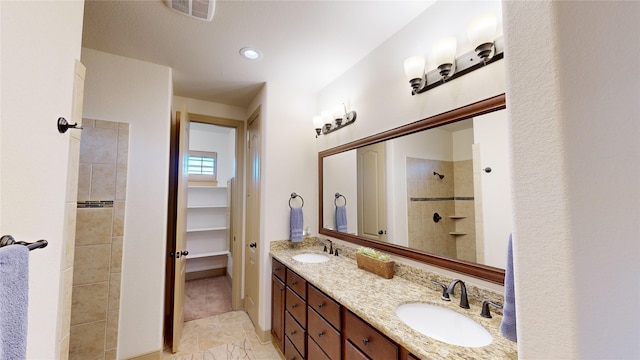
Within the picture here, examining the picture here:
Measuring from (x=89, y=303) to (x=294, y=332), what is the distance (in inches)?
61.7

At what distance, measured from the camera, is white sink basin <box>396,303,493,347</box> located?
39.9 inches

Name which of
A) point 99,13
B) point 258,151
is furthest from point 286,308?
point 99,13

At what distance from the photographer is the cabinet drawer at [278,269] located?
2010 mm

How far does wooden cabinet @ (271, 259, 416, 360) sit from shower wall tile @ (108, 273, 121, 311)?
122cm

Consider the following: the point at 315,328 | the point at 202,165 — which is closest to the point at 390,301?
the point at 315,328

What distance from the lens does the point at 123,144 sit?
195 centimetres

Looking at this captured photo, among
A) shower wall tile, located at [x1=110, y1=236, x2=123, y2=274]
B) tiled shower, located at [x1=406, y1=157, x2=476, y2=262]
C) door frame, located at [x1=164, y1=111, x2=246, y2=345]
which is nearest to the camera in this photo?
tiled shower, located at [x1=406, y1=157, x2=476, y2=262]

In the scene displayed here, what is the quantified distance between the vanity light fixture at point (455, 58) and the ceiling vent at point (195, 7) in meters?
1.25

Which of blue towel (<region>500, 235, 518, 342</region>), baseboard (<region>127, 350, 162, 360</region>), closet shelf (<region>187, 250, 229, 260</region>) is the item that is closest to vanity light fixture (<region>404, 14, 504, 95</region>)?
blue towel (<region>500, 235, 518, 342</region>)

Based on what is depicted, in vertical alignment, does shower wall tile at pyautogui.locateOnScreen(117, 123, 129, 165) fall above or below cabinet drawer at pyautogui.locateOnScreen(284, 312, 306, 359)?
above

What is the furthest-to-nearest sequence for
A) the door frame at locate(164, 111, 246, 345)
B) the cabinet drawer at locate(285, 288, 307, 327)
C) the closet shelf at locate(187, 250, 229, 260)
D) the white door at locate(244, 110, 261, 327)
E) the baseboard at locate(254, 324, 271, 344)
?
the closet shelf at locate(187, 250, 229, 260) → the white door at locate(244, 110, 261, 327) → the door frame at locate(164, 111, 246, 345) → the baseboard at locate(254, 324, 271, 344) → the cabinet drawer at locate(285, 288, 307, 327)

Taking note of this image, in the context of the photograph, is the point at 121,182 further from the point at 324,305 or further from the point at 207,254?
the point at 207,254

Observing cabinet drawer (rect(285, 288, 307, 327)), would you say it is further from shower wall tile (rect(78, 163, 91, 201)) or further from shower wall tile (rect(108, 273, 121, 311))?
shower wall tile (rect(78, 163, 91, 201))

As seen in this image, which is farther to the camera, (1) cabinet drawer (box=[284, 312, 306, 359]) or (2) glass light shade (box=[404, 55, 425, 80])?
(1) cabinet drawer (box=[284, 312, 306, 359])
